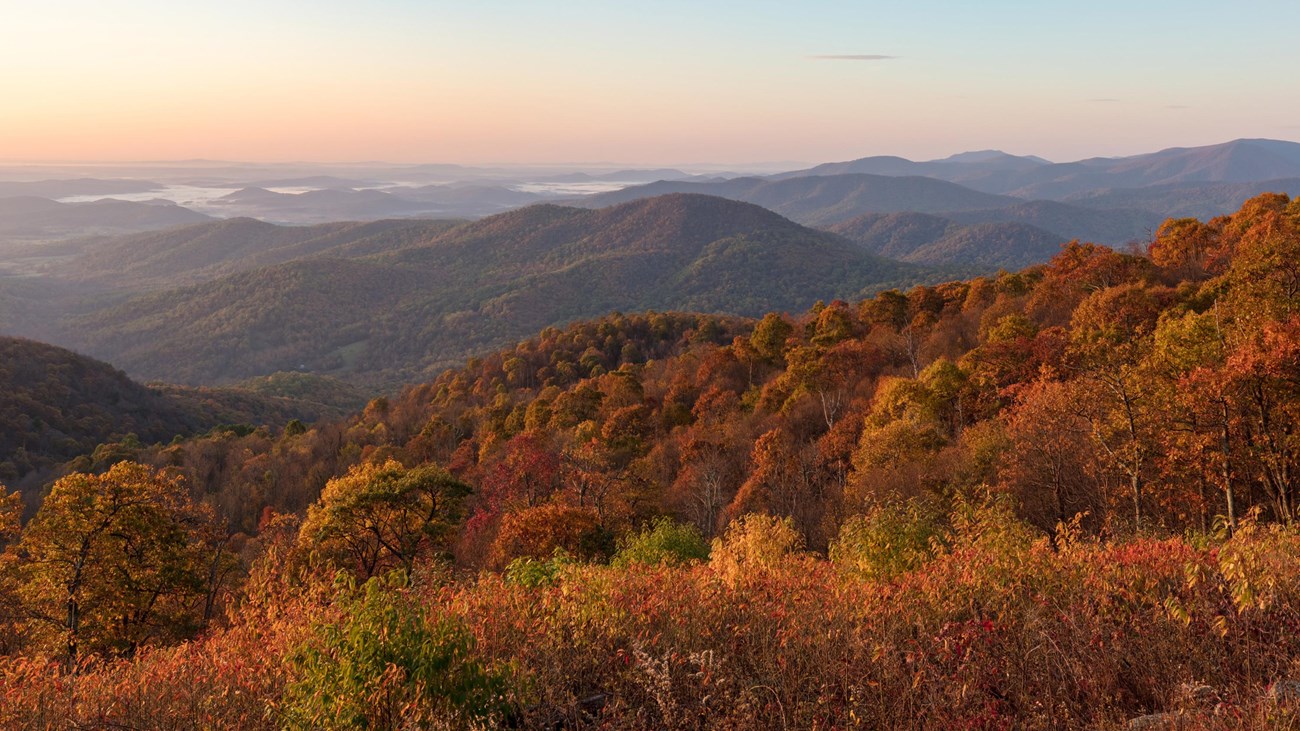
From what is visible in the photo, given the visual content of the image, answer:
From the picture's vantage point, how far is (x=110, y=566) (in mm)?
24203

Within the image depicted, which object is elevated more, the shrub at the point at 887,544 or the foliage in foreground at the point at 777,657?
the foliage in foreground at the point at 777,657

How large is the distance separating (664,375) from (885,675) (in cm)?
8344

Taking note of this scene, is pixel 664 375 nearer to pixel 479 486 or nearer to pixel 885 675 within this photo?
pixel 479 486

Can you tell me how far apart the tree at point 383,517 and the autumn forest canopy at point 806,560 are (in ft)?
0.50

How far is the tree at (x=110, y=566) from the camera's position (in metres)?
23.0

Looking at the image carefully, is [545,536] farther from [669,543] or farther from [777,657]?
[777,657]

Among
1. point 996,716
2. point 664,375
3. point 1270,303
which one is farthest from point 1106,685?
point 664,375

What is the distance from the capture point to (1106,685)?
7398 mm

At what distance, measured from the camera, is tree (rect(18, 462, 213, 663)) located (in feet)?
75.6

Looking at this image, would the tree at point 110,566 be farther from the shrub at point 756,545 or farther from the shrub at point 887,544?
the shrub at point 887,544

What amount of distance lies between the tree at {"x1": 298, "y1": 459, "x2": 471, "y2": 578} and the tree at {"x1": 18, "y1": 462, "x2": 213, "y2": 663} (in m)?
5.03

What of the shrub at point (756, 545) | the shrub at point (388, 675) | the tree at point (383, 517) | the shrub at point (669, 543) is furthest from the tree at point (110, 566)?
the shrub at point (388, 675)

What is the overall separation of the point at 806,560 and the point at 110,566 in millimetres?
24165

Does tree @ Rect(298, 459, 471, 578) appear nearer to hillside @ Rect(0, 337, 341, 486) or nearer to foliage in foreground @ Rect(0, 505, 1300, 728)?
foliage in foreground @ Rect(0, 505, 1300, 728)
